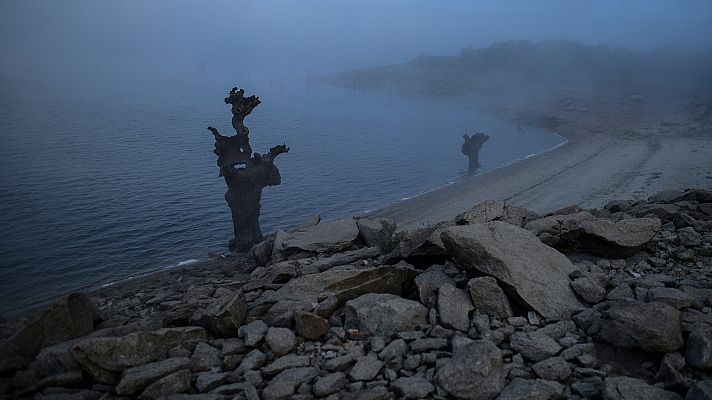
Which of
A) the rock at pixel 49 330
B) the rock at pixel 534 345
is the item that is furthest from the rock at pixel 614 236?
the rock at pixel 49 330

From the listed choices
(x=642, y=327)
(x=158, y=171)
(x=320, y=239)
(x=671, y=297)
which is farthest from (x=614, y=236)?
(x=158, y=171)

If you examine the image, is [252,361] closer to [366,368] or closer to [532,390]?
[366,368]

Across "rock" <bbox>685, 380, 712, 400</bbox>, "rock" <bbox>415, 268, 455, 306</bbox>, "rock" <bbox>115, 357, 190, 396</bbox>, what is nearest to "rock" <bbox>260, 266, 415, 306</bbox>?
"rock" <bbox>415, 268, 455, 306</bbox>

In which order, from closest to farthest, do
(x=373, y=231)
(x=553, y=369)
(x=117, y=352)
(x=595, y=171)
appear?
(x=553, y=369), (x=117, y=352), (x=373, y=231), (x=595, y=171)

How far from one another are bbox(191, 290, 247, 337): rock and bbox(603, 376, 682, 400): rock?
238 inches

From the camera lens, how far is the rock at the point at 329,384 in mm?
6441

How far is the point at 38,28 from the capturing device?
169 metres

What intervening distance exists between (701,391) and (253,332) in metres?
6.52

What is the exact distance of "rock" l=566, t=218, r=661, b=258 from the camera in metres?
10.5

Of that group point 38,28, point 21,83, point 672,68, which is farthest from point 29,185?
point 38,28

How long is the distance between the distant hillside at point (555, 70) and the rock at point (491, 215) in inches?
4057

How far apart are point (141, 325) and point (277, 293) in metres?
2.76

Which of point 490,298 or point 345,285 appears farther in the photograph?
point 345,285

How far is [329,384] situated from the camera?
6.53 meters
